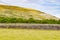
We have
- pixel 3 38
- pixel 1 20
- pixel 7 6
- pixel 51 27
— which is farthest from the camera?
pixel 7 6

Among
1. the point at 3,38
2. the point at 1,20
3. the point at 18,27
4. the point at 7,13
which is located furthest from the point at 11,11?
the point at 3,38

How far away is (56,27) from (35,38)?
2677 millimetres

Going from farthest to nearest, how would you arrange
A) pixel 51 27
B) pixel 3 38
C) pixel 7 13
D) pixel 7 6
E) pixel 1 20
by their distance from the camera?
pixel 7 6 < pixel 7 13 < pixel 1 20 < pixel 51 27 < pixel 3 38

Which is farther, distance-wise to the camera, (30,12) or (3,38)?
(30,12)

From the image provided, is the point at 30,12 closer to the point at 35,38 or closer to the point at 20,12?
the point at 20,12

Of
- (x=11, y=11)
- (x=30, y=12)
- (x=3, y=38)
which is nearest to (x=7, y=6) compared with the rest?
(x=11, y=11)

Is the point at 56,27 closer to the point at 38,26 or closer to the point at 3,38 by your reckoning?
the point at 38,26

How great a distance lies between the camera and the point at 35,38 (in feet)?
24.0

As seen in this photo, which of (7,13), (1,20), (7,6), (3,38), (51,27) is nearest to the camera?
(3,38)

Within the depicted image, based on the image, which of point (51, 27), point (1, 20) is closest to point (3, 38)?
point (51, 27)

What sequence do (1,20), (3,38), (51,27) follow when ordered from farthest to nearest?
(1,20) → (51,27) → (3,38)

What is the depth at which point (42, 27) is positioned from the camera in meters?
9.68

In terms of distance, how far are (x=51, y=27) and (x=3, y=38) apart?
329 centimetres

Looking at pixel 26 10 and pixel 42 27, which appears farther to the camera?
pixel 26 10
